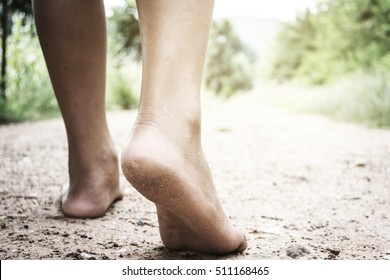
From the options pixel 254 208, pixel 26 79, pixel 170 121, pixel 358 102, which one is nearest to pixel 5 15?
pixel 26 79

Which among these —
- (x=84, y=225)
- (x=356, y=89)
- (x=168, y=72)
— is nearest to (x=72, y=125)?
(x=84, y=225)

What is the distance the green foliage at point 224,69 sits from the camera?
18.7 m

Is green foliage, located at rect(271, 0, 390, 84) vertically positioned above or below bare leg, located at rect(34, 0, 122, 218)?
above

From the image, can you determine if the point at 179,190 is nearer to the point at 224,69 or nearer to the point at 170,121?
the point at 170,121

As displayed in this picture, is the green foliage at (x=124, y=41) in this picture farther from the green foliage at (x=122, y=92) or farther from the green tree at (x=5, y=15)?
Result: the green tree at (x=5, y=15)

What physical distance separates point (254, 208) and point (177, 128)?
21.8 inches

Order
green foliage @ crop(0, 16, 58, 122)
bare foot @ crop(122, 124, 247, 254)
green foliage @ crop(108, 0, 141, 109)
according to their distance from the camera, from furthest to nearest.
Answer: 1. green foliage @ crop(108, 0, 141, 109)
2. green foliage @ crop(0, 16, 58, 122)
3. bare foot @ crop(122, 124, 247, 254)

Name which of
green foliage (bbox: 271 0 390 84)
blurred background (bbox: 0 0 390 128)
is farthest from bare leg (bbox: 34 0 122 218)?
green foliage (bbox: 271 0 390 84)

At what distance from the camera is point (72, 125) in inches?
39.3

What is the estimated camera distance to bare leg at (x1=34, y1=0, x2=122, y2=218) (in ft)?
3.14

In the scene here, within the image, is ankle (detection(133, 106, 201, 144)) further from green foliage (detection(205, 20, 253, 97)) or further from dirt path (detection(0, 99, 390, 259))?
green foliage (detection(205, 20, 253, 97))

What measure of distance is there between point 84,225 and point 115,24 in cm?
944

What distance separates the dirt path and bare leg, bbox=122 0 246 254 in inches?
3.1

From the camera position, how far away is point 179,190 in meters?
0.63
